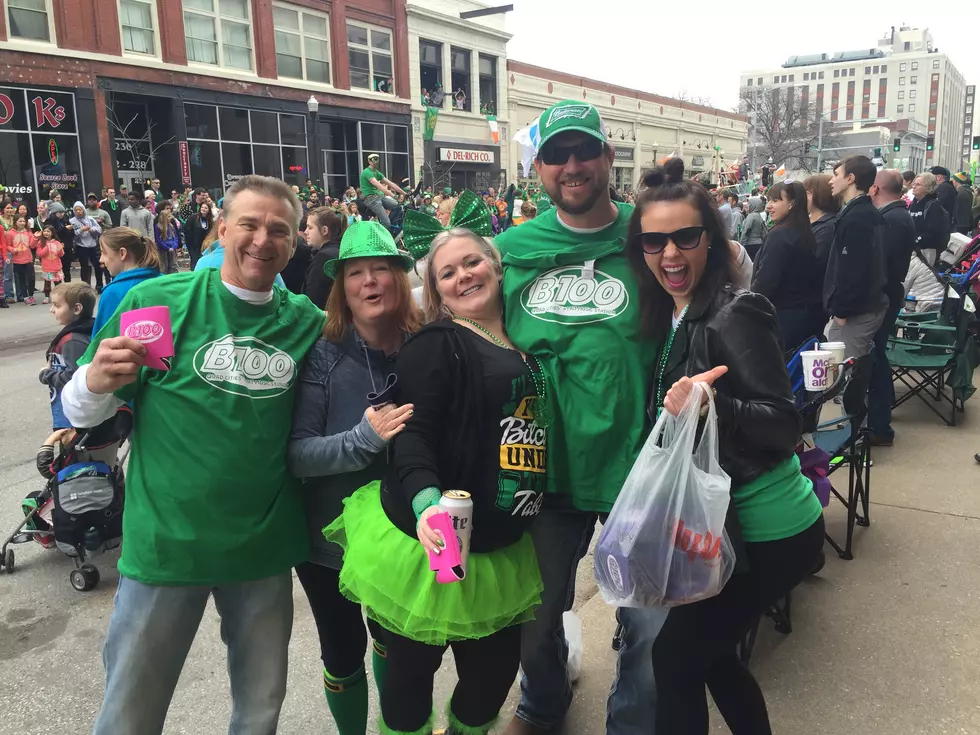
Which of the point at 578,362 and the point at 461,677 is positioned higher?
the point at 578,362

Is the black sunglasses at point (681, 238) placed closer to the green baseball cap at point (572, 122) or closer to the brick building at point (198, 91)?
the green baseball cap at point (572, 122)

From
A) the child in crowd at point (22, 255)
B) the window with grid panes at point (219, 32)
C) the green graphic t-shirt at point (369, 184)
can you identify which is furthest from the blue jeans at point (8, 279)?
the window with grid panes at point (219, 32)

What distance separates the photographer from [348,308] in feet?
7.18

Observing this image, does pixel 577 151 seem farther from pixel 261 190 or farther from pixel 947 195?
pixel 947 195

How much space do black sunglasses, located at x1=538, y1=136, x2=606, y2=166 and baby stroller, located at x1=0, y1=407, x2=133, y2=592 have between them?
285cm

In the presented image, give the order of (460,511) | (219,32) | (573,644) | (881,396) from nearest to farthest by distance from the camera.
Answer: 1. (460,511)
2. (573,644)
3. (881,396)
4. (219,32)

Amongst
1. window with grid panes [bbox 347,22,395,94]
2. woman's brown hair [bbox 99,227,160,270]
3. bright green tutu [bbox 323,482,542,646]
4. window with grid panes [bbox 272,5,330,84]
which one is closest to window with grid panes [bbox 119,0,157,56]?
window with grid panes [bbox 272,5,330,84]

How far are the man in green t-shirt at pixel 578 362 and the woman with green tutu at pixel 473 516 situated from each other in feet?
0.42

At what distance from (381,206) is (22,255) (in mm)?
9085

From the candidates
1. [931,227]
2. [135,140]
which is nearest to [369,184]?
[931,227]

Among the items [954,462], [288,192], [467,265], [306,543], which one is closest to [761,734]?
[306,543]

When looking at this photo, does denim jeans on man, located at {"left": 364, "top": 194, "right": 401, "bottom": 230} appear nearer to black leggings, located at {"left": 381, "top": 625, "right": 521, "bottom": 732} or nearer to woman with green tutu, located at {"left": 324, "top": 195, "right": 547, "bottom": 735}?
woman with green tutu, located at {"left": 324, "top": 195, "right": 547, "bottom": 735}

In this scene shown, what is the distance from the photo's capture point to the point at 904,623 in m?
3.12

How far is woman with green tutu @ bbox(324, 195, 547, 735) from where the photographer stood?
1.87 metres
